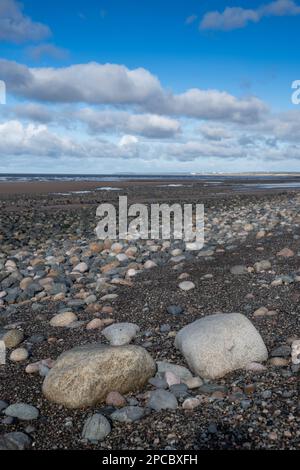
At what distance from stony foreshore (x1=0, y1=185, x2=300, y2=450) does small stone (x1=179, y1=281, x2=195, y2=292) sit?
0.04 m

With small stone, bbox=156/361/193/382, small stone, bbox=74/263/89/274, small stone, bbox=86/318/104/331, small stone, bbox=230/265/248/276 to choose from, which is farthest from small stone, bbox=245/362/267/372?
small stone, bbox=74/263/89/274

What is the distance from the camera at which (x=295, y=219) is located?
12.6 meters

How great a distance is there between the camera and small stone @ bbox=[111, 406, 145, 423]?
3.44 m

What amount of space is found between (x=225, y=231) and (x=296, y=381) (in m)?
8.18

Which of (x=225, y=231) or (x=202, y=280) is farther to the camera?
(x=225, y=231)

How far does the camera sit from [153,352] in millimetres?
4602

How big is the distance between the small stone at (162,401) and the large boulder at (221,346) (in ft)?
1.57

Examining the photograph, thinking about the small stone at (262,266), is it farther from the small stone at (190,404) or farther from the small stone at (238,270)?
the small stone at (190,404)

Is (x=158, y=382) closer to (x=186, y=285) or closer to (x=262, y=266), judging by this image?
(x=186, y=285)

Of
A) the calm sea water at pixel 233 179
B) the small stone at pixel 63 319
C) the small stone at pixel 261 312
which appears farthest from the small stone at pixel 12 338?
the calm sea water at pixel 233 179

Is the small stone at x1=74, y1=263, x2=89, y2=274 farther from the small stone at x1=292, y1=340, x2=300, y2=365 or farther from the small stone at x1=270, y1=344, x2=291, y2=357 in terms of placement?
the small stone at x1=292, y1=340, x2=300, y2=365
